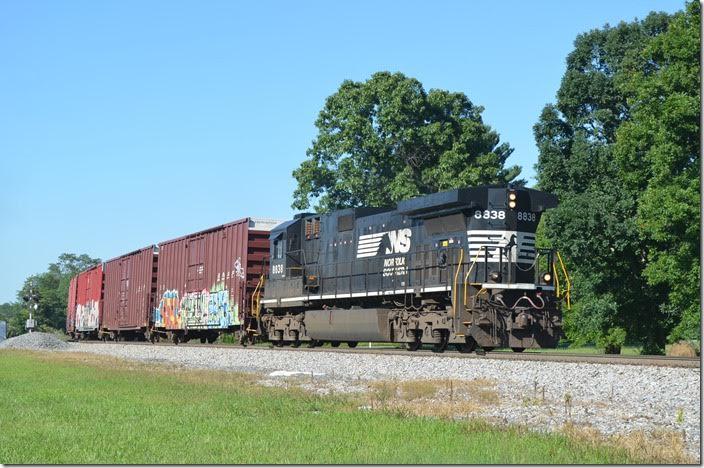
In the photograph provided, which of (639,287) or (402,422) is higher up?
(639,287)

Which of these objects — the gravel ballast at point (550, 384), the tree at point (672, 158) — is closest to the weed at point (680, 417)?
the gravel ballast at point (550, 384)

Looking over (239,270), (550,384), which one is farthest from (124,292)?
(550,384)

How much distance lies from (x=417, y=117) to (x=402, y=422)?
37371mm

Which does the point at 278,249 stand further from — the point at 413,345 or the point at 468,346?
the point at 468,346

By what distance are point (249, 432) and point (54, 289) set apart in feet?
490

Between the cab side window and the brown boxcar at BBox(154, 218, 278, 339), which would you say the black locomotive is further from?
the brown boxcar at BBox(154, 218, 278, 339)

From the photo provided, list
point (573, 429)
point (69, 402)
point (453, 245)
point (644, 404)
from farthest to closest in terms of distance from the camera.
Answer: point (453, 245), point (69, 402), point (644, 404), point (573, 429)

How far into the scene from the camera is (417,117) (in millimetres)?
46062

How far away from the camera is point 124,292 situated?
1614 inches

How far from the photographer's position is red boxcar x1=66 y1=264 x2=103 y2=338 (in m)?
46.2

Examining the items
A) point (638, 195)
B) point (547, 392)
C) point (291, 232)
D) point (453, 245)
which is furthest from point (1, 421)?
point (638, 195)

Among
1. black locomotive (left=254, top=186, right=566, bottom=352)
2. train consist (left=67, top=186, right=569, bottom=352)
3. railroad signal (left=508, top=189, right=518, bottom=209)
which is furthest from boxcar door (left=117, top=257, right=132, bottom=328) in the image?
railroad signal (left=508, top=189, right=518, bottom=209)

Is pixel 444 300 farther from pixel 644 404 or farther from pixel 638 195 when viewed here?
pixel 638 195

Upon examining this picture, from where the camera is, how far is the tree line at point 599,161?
87.6ft
